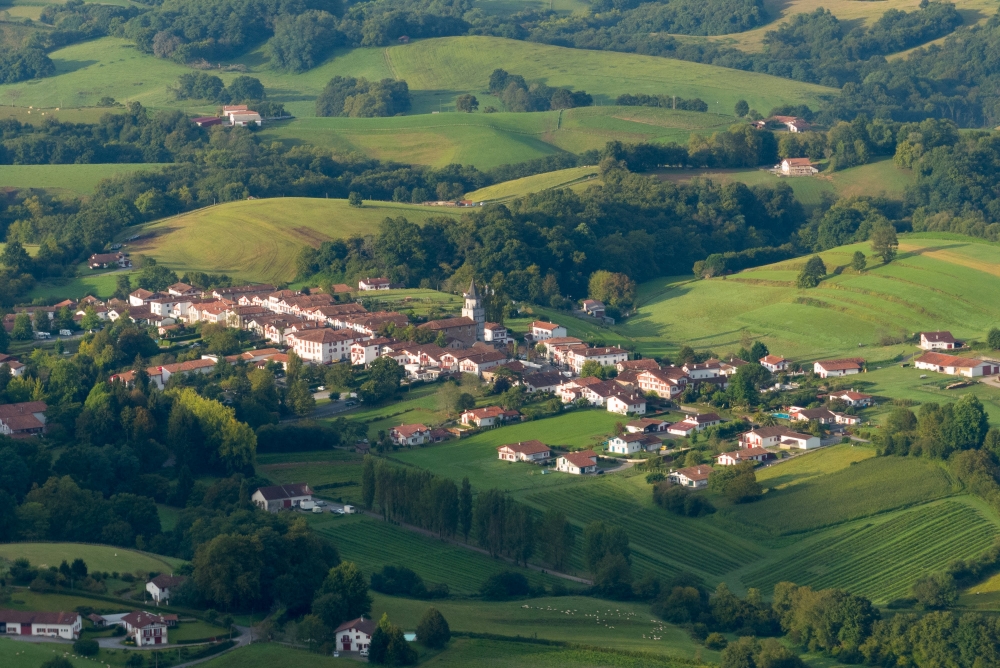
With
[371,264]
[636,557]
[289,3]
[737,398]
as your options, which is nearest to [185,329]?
[371,264]

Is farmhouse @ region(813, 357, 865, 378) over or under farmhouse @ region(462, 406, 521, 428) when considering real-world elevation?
over

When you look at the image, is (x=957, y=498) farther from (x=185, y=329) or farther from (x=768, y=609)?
(x=185, y=329)

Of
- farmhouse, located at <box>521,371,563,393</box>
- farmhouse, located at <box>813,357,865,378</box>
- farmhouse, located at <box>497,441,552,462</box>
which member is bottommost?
farmhouse, located at <box>521,371,563,393</box>

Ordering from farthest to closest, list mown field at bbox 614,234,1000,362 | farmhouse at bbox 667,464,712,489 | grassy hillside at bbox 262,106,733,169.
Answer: grassy hillside at bbox 262,106,733,169 < mown field at bbox 614,234,1000,362 < farmhouse at bbox 667,464,712,489

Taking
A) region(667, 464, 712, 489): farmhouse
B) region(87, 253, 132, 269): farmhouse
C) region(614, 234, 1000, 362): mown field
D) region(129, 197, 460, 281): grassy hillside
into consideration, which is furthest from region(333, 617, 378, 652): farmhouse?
region(87, 253, 132, 269): farmhouse

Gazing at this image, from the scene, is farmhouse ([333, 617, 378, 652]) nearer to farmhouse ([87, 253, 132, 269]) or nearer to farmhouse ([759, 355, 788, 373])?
farmhouse ([759, 355, 788, 373])

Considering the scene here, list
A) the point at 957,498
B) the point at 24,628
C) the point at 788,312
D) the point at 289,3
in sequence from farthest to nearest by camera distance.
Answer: the point at 289,3 → the point at 788,312 → the point at 957,498 → the point at 24,628

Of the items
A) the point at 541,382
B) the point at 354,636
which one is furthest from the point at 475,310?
the point at 354,636
